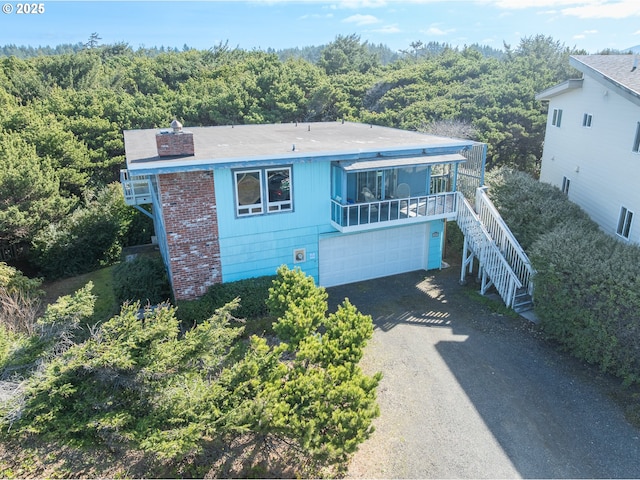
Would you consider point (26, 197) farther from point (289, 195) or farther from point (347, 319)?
point (347, 319)

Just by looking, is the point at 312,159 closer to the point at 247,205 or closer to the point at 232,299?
the point at 247,205

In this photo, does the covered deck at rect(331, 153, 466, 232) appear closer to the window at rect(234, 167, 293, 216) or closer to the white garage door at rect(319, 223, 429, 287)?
the white garage door at rect(319, 223, 429, 287)

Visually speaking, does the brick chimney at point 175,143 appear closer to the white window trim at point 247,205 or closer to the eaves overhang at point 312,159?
the eaves overhang at point 312,159

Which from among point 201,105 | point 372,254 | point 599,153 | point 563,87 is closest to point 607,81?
point 599,153

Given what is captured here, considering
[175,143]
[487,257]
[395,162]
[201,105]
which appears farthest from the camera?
[201,105]

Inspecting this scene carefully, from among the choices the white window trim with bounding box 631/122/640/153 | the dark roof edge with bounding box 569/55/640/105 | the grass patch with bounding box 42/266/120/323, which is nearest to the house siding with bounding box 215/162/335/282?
the grass patch with bounding box 42/266/120/323

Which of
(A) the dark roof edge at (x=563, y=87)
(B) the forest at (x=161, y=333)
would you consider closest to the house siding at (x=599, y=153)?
(A) the dark roof edge at (x=563, y=87)
